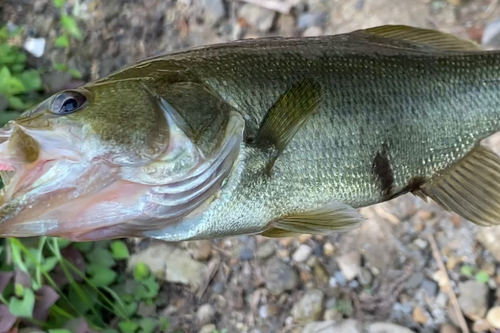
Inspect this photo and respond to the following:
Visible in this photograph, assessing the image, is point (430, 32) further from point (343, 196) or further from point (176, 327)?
point (176, 327)

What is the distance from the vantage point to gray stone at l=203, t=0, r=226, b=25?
2.82 m

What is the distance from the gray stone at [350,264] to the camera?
2162 millimetres

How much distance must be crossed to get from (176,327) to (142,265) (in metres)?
0.33

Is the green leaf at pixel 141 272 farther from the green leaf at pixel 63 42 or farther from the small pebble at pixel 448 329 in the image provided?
the green leaf at pixel 63 42

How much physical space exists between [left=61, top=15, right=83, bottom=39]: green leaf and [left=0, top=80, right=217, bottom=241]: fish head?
216 cm

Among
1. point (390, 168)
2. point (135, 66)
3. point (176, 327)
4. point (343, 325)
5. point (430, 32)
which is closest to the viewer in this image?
point (135, 66)

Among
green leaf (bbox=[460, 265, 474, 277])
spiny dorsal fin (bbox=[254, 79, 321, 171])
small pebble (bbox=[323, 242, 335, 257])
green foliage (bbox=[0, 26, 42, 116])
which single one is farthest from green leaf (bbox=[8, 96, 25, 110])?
green leaf (bbox=[460, 265, 474, 277])

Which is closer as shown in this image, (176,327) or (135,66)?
(135,66)

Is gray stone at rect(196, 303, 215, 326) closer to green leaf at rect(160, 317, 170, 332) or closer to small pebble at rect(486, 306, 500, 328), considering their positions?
green leaf at rect(160, 317, 170, 332)

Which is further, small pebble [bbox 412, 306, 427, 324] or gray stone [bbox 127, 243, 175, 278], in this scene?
gray stone [bbox 127, 243, 175, 278]

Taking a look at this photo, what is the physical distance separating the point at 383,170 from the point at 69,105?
749 millimetres

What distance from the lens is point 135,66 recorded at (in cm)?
114

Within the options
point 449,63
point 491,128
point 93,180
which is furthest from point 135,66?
point 491,128

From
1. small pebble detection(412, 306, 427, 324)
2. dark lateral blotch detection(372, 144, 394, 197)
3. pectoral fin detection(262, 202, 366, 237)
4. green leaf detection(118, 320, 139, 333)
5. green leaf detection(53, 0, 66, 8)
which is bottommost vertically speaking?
green leaf detection(118, 320, 139, 333)
